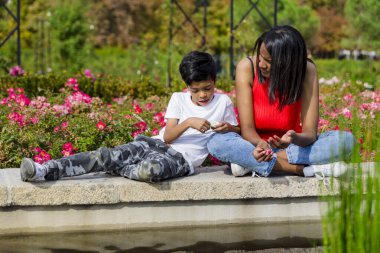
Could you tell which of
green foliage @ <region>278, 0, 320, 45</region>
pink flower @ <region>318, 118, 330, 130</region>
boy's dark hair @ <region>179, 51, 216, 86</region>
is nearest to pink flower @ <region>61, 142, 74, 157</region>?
boy's dark hair @ <region>179, 51, 216, 86</region>

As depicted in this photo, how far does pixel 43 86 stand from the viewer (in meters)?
7.82

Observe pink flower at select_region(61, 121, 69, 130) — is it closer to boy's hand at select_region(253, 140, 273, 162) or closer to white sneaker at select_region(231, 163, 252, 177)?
white sneaker at select_region(231, 163, 252, 177)

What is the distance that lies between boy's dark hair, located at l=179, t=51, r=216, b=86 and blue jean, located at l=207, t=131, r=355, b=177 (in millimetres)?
360

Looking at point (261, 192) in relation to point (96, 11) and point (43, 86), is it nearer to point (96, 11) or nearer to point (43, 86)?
point (43, 86)

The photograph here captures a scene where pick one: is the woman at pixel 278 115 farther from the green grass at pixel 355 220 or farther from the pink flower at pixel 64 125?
the green grass at pixel 355 220

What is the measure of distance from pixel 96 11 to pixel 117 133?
15.8 m

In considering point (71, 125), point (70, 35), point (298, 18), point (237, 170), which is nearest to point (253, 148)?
point (237, 170)

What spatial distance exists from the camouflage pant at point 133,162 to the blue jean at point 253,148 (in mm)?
230

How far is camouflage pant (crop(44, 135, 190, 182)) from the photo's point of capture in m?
4.04

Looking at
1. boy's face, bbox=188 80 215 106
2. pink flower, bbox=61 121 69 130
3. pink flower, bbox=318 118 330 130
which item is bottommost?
pink flower, bbox=318 118 330 130

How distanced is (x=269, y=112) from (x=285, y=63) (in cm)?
38

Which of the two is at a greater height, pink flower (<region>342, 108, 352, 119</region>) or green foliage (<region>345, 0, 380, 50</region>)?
green foliage (<region>345, 0, 380, 50</region>)

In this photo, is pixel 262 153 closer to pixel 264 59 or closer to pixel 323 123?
pixel 264 59

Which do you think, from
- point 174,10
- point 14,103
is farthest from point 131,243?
point 174,10
